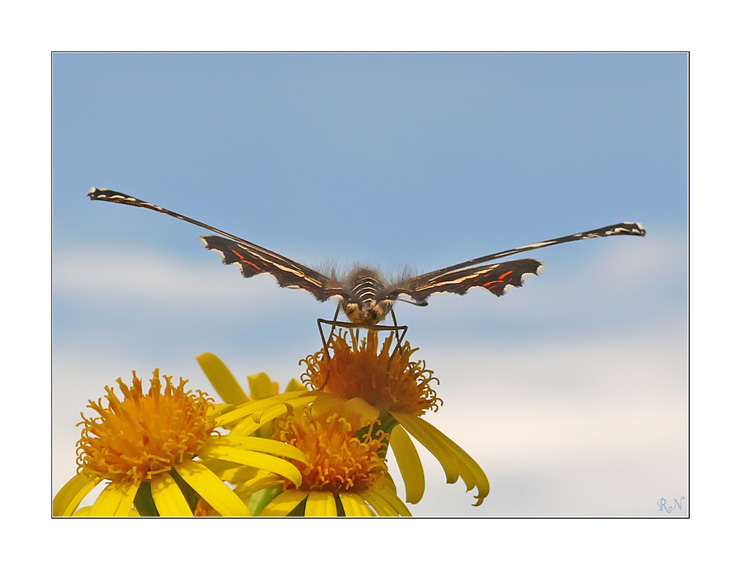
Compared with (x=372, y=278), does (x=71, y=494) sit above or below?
below

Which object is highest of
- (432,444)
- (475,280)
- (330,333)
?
(475,280)

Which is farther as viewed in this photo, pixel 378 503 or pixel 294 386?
pixel 294 386

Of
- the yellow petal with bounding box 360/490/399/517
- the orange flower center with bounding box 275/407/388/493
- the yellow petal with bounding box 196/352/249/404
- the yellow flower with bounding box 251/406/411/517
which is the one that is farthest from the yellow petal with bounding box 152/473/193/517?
the yellow petal with bounding box 196/352/249/404

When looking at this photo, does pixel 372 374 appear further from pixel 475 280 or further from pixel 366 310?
pixel 475 280

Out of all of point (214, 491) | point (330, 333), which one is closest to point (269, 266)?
point (330, 333)

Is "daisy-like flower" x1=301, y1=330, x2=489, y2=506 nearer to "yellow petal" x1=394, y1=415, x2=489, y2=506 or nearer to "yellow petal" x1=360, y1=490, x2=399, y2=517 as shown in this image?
"yellow petal" x1=394, y1=415, x2=489, y2=506
